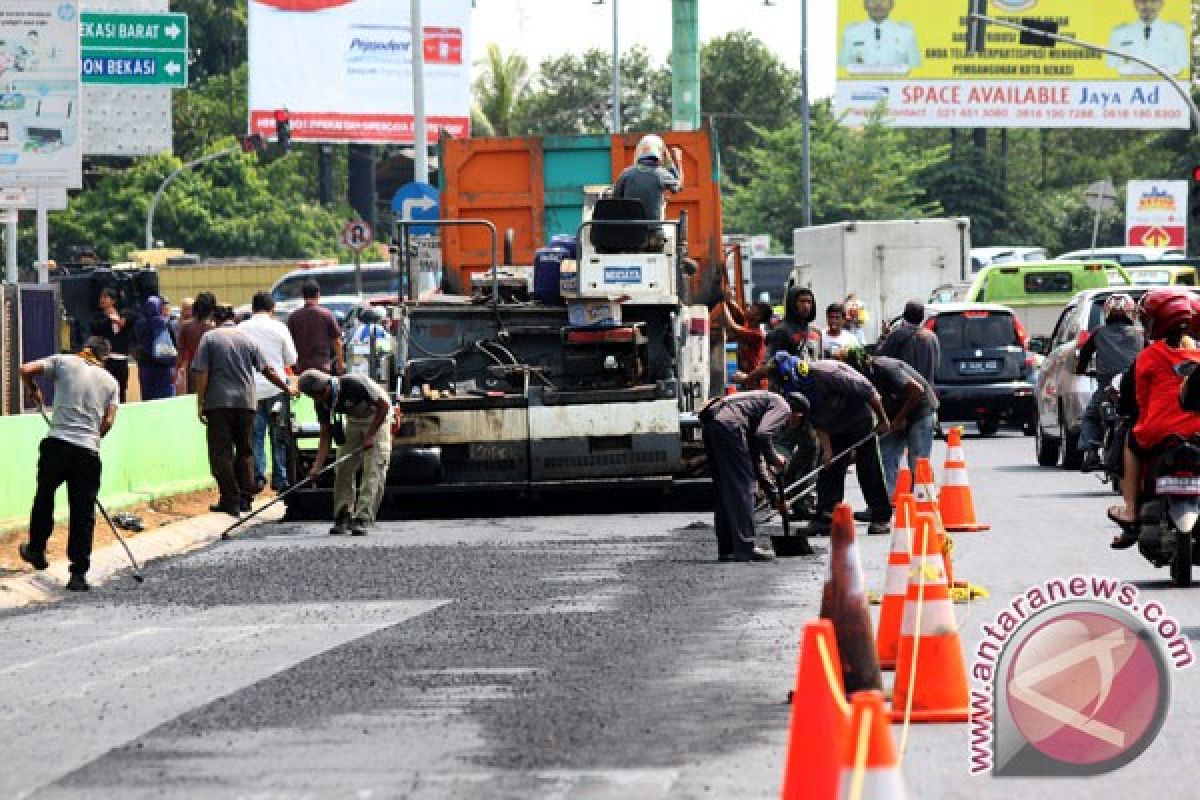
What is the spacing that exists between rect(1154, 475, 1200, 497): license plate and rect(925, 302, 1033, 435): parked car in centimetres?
1834

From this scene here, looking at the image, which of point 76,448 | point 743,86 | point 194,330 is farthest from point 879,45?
point 76,448

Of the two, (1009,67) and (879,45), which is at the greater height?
(879,45)

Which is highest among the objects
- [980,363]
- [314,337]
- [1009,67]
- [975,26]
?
[1009,67]

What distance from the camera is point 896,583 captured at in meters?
11.1

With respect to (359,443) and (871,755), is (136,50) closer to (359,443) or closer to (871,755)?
(359,443)

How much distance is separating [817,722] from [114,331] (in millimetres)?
21882

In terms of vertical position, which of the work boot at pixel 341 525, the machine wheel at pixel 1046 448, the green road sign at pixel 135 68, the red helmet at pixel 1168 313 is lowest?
the machine wheel at pixel 1046 448

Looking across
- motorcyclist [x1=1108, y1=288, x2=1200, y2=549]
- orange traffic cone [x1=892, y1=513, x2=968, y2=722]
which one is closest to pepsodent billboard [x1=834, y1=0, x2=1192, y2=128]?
motorcyclist [x1=1108, y1=288, x2=1200, y2=549]

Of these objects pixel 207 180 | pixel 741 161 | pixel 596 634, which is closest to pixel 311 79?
pixel 207 180

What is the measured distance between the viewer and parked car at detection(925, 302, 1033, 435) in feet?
107

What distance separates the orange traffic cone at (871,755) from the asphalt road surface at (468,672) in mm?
2878

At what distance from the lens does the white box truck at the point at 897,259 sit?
43312mm

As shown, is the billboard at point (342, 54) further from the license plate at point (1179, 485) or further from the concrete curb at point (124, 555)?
the license plate at point (1179, 485)

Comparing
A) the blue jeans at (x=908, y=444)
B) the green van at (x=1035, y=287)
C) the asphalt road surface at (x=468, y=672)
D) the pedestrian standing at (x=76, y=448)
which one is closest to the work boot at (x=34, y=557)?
the pedestrian standing at (x=76, y=448)
